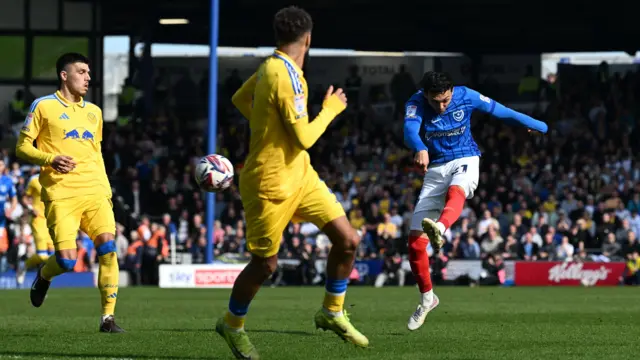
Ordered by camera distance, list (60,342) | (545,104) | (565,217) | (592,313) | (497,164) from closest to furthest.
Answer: (60,342) → (592,313) → (565,217) → (497,164) → (545,104)

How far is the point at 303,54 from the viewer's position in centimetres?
834

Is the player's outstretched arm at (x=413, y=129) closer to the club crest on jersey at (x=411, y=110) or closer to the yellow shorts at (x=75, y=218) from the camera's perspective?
the club crest on jersey at (x=411, y=110)

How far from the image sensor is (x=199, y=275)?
25.6 m

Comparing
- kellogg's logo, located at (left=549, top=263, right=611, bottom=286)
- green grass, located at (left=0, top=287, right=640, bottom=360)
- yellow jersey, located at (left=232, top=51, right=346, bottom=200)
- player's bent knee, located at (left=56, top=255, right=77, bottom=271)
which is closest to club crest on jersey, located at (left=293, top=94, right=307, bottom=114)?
yellow jersey, located at (left=232, top=51, right=346, bottom=200)

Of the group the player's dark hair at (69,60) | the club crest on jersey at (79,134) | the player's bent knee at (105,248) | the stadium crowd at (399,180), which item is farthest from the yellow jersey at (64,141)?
the stadium crowd at (399,180)

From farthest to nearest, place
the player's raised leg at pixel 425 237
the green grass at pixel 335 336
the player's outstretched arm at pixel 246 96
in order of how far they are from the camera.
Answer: the player's raised leg at pixel 425 237
the green grass at pixel 335 336
the player's outstretched arm at pixel 246 96

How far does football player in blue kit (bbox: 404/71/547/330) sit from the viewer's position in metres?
11.7

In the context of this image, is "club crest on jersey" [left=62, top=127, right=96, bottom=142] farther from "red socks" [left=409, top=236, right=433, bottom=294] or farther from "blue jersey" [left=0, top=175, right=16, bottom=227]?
"blue jersey" [left=0, top=175, right=16, bottom=227]

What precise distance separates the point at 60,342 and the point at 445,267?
19.1 meters

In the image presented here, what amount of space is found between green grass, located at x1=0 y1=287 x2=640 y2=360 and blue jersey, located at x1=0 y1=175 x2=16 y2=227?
9.39m

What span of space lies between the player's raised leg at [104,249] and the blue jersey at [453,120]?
298 cm

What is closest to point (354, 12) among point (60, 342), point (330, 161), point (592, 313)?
point (330, 161)

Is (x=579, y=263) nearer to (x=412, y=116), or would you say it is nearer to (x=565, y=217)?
(x=565, y=217)

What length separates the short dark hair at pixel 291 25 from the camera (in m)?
→ 8.21
